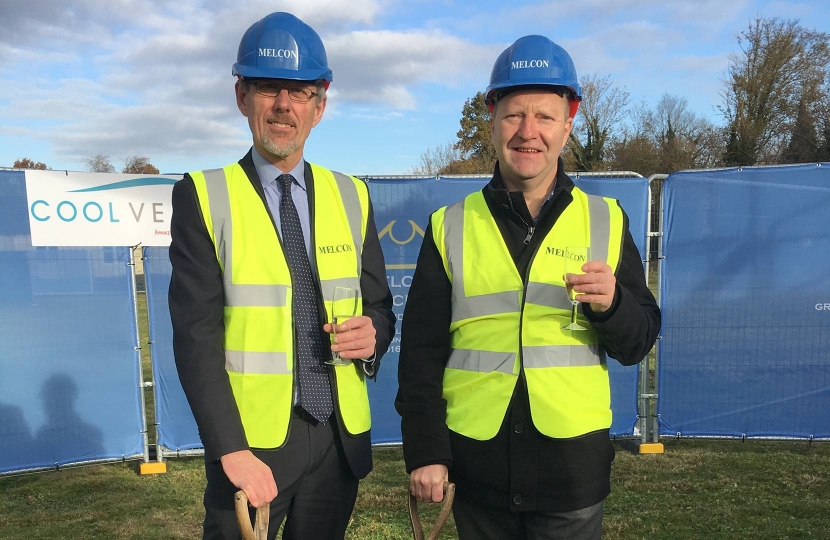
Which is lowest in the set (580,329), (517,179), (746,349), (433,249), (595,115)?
(746,349)

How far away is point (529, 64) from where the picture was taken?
2.04 meters

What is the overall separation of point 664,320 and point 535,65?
14.3 ft

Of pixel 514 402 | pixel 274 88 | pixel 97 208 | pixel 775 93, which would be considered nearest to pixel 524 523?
pixel 514 402

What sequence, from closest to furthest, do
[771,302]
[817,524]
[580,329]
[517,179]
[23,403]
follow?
[580,329] → [517,179] → [817,524] → [23,403] → [771,302]

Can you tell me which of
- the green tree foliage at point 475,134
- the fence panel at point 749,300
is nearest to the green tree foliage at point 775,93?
the green tree foliage at point 475,134

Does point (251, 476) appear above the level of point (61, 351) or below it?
above

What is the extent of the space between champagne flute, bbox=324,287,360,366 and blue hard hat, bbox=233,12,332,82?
0.78 metres

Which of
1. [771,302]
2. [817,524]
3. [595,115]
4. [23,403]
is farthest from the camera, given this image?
[595,115]

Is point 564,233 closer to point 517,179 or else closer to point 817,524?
point 517,179

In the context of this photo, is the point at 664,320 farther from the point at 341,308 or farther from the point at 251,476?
the point at 251,476

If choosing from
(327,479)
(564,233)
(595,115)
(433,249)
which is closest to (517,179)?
(564,233)

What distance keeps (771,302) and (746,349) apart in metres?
0.49

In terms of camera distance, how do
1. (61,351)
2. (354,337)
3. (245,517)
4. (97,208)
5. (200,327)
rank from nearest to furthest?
(245,517) < (200,327) < (354,337) < (97,208) < (61,351)

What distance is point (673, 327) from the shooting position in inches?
226
